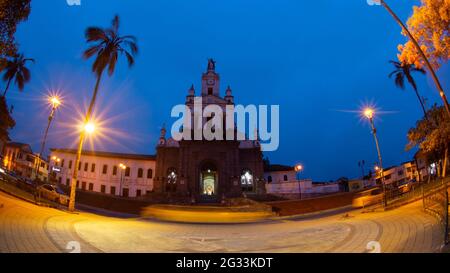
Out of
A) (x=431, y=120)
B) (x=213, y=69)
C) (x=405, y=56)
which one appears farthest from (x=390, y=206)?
(x=213, y=69)

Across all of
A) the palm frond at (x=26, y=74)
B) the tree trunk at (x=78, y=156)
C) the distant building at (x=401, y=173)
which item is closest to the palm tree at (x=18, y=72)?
the palm frond at (x=26, y=74)

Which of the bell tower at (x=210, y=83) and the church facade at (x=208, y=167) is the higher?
the bell tower at (x=210, y=83)

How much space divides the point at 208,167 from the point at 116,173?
69.9ft

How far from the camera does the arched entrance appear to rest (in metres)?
50.2

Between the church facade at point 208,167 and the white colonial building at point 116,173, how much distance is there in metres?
8.03

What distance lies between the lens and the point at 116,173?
192 ft

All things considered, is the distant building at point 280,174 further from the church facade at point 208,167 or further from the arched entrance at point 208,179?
the arched entrance at point 208,179

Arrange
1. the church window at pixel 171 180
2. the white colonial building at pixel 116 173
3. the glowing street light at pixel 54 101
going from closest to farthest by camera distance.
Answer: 1. the glowing street light at pixel 54 101
2. the church window at pixel 171 180
3. the white colonial building at pixel 116 173

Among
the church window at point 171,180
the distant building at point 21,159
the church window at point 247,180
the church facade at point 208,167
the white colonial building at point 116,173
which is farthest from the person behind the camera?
the distant building at point 21,159

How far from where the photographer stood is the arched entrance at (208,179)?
50.2 metres

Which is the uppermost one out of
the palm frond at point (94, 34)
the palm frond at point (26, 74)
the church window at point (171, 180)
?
the palm frond at point (26, 74)

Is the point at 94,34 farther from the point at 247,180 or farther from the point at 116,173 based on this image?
the point at 116,173

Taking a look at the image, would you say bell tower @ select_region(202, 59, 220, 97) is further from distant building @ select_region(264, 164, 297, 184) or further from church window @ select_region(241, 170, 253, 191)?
distant building @ select_region(264, 164, 297, 184)
